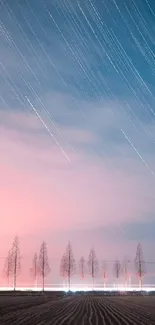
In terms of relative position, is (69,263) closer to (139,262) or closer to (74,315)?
(139,262)

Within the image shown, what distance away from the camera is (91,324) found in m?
23.7

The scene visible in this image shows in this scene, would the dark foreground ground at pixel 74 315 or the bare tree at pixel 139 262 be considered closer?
the dark foreground ground at pixel 74 315

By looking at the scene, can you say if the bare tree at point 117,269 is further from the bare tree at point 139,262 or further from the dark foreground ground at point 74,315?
the dark foreground ground at point 74,315

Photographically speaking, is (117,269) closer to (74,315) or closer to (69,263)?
(69,263)

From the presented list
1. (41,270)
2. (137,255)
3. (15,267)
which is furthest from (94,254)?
(15,267)

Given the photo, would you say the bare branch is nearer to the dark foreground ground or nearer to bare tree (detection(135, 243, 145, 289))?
bare tree (detection(135, 243, 145, 289))

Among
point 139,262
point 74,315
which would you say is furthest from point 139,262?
point 74,315

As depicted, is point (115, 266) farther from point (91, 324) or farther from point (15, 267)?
point (91, 324)

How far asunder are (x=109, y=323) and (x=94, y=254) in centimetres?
13642

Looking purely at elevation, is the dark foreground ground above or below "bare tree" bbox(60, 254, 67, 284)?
above

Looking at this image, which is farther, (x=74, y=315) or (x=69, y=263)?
(x=69, y=263)

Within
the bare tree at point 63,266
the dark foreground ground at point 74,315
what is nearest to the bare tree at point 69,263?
the bare tree at point 63,266

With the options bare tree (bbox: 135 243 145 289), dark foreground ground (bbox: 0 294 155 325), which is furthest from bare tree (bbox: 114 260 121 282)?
dark foreground ground (bbox: 0 294 155 325)

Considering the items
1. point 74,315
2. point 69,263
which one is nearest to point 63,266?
point 69,263
